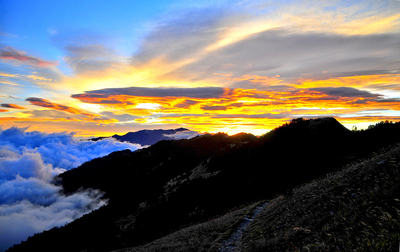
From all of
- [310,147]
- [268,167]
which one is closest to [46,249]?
[268,167]

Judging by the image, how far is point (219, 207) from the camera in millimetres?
39188

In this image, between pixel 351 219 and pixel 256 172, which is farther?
pixel 256 172

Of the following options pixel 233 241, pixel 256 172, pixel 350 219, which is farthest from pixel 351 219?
pixel 256 172

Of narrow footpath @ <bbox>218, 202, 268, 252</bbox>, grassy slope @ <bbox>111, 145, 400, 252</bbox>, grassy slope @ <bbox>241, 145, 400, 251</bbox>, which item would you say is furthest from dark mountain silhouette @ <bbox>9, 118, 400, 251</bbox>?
grassy slope @ <bbox>241, 145, 400, 251</bbox>

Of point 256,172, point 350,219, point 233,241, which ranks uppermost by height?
point 350,219

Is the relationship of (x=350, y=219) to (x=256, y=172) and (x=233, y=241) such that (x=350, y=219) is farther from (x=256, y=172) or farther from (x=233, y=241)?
(x=256, y=172)

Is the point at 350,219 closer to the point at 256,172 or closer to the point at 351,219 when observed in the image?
the point at 351,219

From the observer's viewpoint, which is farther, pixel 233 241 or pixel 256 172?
pixel 256 172

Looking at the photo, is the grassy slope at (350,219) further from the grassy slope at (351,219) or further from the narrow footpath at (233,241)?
the narrow footpath at (233,241)

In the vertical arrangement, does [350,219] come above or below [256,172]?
above

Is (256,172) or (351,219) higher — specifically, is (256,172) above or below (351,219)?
below

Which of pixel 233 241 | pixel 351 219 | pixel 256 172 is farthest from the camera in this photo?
pixel 256 172

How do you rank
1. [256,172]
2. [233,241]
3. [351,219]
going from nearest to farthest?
[351,219] → [233,241] → [256,172]

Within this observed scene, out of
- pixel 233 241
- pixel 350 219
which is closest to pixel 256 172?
pixel 233 241
